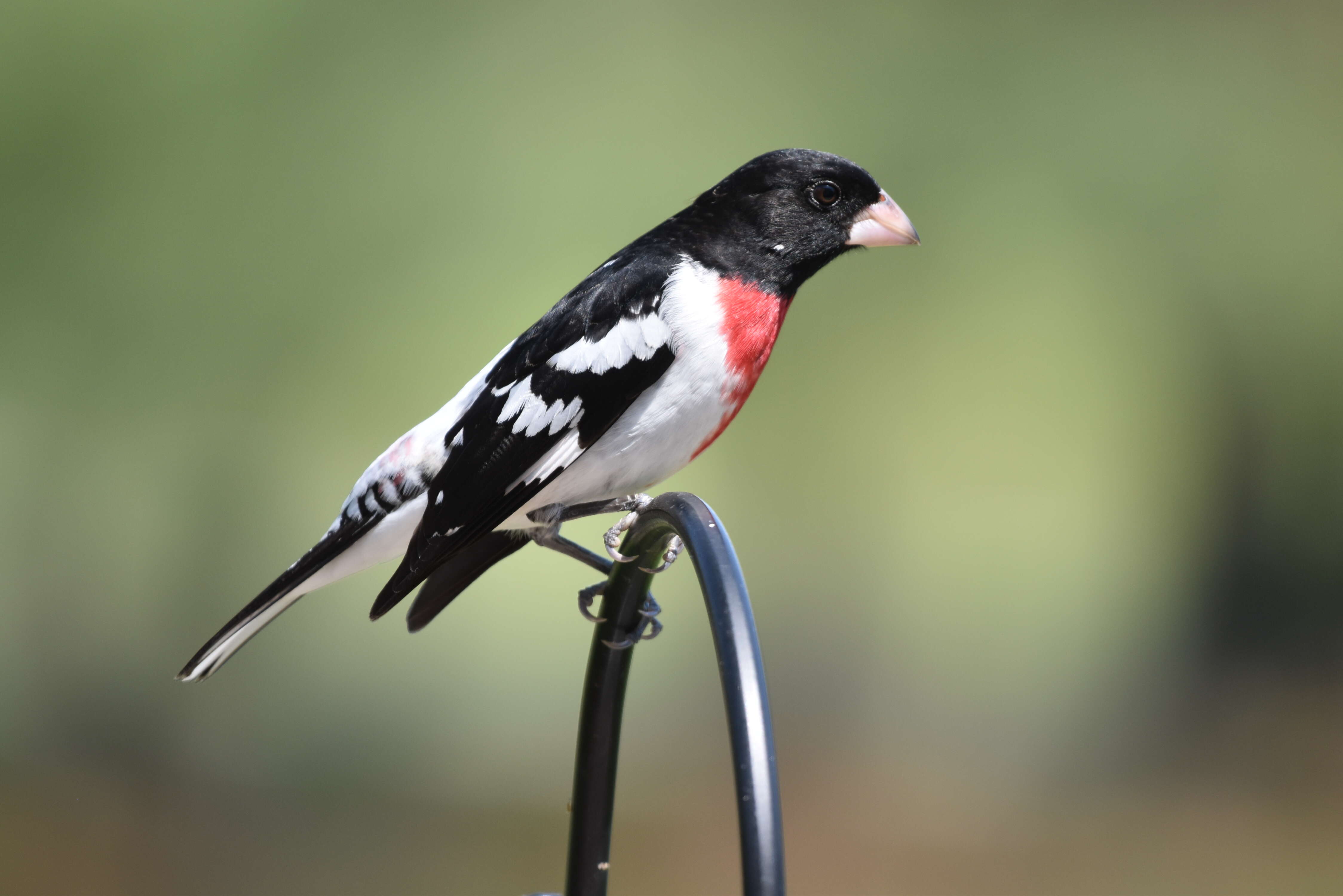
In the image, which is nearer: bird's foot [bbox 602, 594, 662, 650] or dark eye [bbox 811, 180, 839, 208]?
bird's foot [bbox 602, 594, 662, 650]

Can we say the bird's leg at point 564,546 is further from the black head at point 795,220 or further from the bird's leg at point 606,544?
the black head at point 795,220

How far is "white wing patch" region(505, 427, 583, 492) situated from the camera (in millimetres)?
1883

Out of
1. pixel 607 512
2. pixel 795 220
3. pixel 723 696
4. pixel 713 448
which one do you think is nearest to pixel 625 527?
pixel 607 512

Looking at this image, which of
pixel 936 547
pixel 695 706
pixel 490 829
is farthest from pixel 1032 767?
pixel 490 829

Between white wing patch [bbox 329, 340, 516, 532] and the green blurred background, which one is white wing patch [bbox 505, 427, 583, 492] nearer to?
white wing patch [bbox 329, 340, 516, 532]

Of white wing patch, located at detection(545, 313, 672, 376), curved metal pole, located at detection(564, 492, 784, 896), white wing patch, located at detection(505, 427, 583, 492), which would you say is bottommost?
curved metal pole, located at detection(564, 492, 784, 896)

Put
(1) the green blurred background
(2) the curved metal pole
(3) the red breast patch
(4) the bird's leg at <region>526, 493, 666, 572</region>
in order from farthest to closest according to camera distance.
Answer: (1) the green blurred background
(3) the red breast patch
(4) the bird's leg at <region>526, 493, 666, 572</region>
(2) the curved metal pole

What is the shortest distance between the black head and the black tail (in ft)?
2.19

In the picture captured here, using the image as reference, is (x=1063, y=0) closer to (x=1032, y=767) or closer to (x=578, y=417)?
(x=1032, y=767)

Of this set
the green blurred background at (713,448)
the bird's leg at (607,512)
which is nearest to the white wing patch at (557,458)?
the bird's leg at (607,512)

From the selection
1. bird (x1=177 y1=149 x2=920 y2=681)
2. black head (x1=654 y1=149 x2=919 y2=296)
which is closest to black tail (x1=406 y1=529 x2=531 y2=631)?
bird (x1=177 y1=149 x2=920 y2=681)

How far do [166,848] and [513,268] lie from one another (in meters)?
2.81

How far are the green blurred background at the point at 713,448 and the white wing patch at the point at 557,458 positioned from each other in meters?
2.70

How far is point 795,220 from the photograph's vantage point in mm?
2100
